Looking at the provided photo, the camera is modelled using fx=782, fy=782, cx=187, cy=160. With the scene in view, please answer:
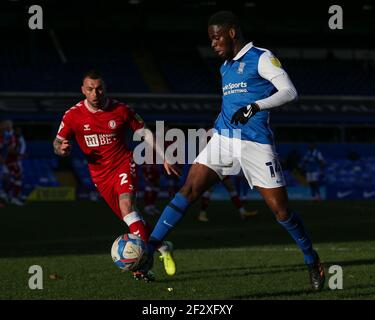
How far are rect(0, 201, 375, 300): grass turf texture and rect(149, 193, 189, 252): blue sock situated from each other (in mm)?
526

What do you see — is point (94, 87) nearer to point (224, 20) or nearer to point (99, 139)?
point (99, 139)

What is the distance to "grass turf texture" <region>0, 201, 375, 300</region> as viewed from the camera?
7379mm

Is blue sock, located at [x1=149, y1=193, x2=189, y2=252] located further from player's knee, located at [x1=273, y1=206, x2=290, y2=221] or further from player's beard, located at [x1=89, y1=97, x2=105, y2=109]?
player's beard, located at [x1=89, y1=97, x2=105, y2=109]

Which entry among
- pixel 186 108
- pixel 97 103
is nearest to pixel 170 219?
pixel 97 103

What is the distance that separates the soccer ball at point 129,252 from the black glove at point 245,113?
1.44m

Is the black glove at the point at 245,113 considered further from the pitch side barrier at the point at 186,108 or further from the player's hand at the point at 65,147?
the pitch side barrier at the point at 186,108

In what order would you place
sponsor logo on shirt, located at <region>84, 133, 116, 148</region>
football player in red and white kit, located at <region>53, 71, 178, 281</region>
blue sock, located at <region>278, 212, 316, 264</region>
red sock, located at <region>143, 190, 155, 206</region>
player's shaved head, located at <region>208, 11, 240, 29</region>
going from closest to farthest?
1. player's shaved head, located at <region>208, 11, 240, 29</region>
2. blue sock, located at <region>278, 212, 316, 264</region>
3. football player in red and white kit, located at <region>53, 71, 178, 281</region>
4. sponsor logo on shirt, located at <region>84, 133, 116, 148</region>
5. red sock, located at <region>143, 190, 155, 206</region>

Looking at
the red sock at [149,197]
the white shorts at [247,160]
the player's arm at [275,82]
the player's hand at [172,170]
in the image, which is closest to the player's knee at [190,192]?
the white shorts at [247,160]

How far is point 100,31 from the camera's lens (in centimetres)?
4106

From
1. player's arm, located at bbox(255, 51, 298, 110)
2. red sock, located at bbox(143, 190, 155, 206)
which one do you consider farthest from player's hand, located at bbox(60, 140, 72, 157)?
red sock, located at bbox(143, 190, 155, 206)

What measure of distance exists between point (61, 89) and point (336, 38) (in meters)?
16.6

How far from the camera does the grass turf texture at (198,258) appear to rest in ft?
24.2

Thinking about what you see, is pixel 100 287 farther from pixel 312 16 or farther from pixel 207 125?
pixel 312 16
